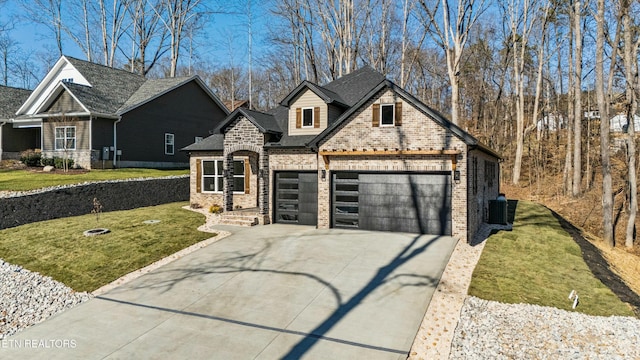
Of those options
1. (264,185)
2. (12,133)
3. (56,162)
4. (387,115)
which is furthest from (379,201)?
(12,133)

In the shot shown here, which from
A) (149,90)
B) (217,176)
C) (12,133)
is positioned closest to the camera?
(217,176)

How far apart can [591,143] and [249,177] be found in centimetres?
Result: 3030

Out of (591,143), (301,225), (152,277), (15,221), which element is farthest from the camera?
(591,143)

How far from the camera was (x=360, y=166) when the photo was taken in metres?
14.9

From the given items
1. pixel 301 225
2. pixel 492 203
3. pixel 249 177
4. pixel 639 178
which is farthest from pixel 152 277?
pixel 639 178

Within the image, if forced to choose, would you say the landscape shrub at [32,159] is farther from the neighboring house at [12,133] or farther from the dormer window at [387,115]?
the dormer window at [387,115]

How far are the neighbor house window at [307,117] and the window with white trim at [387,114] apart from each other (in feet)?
12.7

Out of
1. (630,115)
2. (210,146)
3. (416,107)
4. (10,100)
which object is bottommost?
(210,146)

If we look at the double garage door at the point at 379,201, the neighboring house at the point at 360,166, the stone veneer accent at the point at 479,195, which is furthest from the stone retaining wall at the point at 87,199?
the stone veneer accent at the point at 479,195

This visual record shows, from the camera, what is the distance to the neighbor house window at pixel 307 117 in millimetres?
17141

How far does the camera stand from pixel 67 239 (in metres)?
13.1

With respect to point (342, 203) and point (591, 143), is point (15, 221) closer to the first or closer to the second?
point (342, 203)

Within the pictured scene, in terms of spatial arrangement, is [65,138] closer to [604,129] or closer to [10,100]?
[10,100]

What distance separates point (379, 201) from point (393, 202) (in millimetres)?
548
